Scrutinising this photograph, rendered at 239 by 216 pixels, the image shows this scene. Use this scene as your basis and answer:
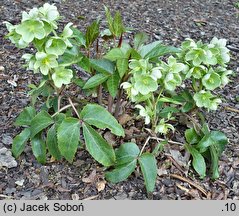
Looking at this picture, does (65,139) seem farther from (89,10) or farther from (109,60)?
(89,10)

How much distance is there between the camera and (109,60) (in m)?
1.41

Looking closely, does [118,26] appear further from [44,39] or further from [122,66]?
[44,39]

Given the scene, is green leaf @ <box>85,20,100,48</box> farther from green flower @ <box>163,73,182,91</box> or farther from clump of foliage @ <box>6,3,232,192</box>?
green flower @ <box>163,73,182,91</box>

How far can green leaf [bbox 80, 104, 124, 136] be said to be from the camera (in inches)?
52.0

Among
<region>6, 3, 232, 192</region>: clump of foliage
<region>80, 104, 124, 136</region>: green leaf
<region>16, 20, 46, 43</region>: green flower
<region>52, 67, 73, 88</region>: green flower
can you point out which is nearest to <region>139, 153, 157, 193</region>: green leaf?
<region>6, 3, 232, 192</region>: clump of foliage

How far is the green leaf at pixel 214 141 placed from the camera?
1.46 metres

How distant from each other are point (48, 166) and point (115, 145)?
240 millimetres

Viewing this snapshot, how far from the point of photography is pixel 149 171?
53.4 inches

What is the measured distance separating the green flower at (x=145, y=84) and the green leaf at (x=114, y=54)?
10cm

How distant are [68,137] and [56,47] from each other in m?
0.26

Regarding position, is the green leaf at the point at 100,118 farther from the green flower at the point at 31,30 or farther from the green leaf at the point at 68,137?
the green flower at the point at 31,30

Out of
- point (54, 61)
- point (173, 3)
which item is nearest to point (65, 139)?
point (54, 61)

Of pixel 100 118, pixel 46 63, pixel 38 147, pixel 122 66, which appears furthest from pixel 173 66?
pixel 38 147

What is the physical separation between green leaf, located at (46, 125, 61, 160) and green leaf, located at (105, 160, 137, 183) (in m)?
0.18
